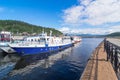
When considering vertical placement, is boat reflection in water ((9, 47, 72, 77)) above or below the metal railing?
below

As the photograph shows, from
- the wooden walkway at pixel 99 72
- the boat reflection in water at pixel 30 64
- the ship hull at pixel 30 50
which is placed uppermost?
the wooden walkway at pixel 99 72

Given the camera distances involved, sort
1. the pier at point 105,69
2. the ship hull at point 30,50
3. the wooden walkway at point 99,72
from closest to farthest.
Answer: the wooden walkway at point 99,72 → the pier at point 105,69 → the ship hull at point 30,50

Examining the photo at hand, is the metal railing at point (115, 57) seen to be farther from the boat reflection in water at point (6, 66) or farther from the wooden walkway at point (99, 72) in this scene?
the boat reflection in water at point (6, 66)

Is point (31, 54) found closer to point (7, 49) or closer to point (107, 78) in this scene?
point (7, 49)

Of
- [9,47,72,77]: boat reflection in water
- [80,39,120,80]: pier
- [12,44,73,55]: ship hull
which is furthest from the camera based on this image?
[12,44,73,55]: ship hull

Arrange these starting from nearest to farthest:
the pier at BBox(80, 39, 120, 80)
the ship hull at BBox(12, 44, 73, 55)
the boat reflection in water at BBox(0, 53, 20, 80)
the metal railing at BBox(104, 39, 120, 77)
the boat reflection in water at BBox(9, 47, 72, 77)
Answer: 1. the pier at BBox(80, 39, 120, 80)
2. the metal railing at BBox(104, 39, 120, 77)
3. the boat reflection in water at BBox(0, 53, 20, 80)
4. the boat reflection in water at BBox(9, 47, 72, 77)
5. the ship hull at BBox(12, 44, 73, 55)

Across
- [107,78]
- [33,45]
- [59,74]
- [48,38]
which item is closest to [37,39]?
[48,38]

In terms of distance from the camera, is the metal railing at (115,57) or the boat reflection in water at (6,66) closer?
the metal railing at (115,57)

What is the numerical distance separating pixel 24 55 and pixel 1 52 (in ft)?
29.9

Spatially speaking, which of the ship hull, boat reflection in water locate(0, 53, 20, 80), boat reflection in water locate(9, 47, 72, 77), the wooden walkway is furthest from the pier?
the ship hull

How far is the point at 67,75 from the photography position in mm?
22906

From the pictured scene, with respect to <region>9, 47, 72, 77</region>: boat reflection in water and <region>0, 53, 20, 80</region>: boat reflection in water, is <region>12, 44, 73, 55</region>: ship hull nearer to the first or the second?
<region>9, 47, 72, 77</region>: boat reflection in water

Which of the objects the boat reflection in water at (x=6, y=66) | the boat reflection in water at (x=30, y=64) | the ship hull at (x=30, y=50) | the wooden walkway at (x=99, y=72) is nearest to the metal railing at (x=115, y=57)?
the wooden walkway at (x=99, y=72)

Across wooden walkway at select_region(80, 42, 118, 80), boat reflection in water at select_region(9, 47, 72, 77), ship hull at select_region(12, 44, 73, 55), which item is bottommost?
boat reflection in water at select_region(9, 47, 72, 77)
